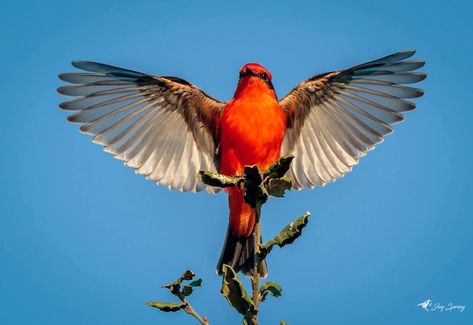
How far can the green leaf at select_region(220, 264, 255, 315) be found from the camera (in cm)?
231

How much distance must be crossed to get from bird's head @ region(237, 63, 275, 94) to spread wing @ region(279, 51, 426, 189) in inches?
23.1

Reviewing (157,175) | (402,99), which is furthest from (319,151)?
(157,175)

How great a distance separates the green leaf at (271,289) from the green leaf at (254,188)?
0.33 m

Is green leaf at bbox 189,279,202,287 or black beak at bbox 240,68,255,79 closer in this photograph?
green leaf at bbox 189,279,202,287

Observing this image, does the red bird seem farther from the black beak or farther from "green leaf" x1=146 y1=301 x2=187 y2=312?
"green leaf" x1=146 y1=301 x2=187 y2=312

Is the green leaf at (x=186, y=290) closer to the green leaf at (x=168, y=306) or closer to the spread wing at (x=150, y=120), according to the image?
the green leaf at (x=168, y=306)

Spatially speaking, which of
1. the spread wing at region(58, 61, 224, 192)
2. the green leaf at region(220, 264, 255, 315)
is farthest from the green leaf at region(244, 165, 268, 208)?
the spread wing at region(58, 61, 224, 192)

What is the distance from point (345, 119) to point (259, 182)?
15.1 ft

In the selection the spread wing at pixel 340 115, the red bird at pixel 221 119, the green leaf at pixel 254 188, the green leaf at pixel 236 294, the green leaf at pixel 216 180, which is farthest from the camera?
the spread wing at pixel 340 115

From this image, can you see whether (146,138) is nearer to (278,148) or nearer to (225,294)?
(278,148)

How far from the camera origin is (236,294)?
7.72 feet

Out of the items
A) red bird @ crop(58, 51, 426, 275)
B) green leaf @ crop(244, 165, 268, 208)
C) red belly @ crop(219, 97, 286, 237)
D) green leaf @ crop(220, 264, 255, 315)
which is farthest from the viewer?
red bird @ crop(58, 51, 426, 275)

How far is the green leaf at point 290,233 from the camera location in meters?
2.40

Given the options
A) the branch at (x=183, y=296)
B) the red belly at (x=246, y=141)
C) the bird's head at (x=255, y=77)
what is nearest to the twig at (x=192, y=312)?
the branch at (x=183, y=296)
